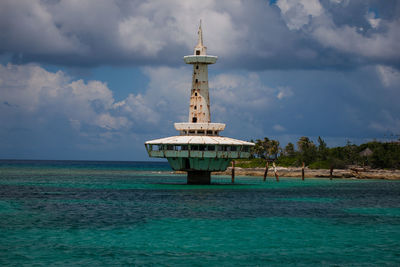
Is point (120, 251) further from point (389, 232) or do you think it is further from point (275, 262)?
point (389, 232)

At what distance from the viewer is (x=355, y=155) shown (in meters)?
→ 119

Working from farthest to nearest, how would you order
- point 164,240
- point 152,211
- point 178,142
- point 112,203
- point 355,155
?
point 355,155 < point 178,142 < point 112,203 < point 152,211 < point 164,240

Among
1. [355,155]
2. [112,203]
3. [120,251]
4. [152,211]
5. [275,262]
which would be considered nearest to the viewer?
[275,262]

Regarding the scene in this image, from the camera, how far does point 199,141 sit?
55125mm

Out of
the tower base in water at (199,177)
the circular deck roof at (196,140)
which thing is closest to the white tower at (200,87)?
the circular deck roof at (196,140)

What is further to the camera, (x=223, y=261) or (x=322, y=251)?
(x=322, y=251)

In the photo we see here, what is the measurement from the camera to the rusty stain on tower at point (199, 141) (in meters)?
56.0

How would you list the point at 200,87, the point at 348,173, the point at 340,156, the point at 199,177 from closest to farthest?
the point at 200,87
the point at 199,177
the point at 348,173
the point at 340,156

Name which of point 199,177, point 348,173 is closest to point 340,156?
point 348,173

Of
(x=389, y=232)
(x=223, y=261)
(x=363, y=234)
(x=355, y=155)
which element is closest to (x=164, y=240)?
(x=223, y=261)

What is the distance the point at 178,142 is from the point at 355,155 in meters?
73.0

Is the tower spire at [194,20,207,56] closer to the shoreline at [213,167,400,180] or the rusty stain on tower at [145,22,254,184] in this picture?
the rusty stain on tower at [145,22,254,184]

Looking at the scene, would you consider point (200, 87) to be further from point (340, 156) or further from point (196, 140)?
point (340, 156)

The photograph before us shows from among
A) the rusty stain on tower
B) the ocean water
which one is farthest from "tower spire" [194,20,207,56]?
the ocean water
